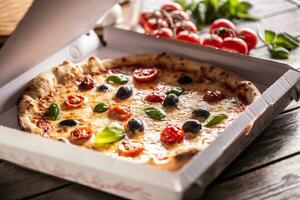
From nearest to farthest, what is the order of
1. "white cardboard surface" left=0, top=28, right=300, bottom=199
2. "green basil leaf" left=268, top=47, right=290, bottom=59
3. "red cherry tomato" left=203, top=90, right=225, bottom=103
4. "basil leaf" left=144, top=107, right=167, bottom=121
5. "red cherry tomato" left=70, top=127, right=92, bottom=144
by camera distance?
1. "white cardboard surface" left=0, top=28, right=300, bottom=199
2. "red cherry tomato" left=70, top=127, right=92, bottom=144
3. "basil leaf" left=144, top=107, right=167, bottom=121
4. "red cherry tomato" left=203, top=90, right=225, bottom=103
5. "green basil leaf" left=268, top=47, right=290, bottom=59

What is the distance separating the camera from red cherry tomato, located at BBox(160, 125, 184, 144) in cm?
185

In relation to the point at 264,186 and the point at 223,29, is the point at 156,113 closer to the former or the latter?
the point at 264,186

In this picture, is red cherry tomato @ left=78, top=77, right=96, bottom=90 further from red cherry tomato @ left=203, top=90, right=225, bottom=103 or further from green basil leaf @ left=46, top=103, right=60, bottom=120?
red cherry tomato @ left=203, top=90, right=225, bottom=103

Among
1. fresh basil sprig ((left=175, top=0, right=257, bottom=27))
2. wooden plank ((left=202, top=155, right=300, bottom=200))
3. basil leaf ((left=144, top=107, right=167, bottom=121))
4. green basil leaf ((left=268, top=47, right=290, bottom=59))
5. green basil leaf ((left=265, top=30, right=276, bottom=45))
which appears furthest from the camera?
fresh basil sprig ((left=175, top=0, right=257, bottom=27))

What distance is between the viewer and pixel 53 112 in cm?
206

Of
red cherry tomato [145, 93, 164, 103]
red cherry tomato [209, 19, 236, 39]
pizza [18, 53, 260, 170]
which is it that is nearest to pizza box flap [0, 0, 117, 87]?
pizza [18, 53, 260, 170]

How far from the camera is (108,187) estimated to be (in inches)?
61.0

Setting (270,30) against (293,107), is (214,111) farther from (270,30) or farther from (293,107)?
(270,30)

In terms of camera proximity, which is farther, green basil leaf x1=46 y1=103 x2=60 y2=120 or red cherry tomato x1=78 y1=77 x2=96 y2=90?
red cherry tomato x1=78 y1=77 x2=96 y2=90

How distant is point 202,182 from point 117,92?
792 mm

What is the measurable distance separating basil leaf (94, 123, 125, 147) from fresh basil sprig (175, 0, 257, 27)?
1.27m

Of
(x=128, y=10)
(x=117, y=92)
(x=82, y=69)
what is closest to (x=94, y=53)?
(x=82, y=69)

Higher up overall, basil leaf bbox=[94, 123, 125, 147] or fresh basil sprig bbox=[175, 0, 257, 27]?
basil leaf bbox=[94, 123, 125, 147]

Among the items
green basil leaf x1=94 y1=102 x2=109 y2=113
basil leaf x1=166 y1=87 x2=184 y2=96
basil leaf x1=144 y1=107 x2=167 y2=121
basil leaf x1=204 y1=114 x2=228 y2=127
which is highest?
basil leaf x1=204 y1=114 x2=228 y2=127
